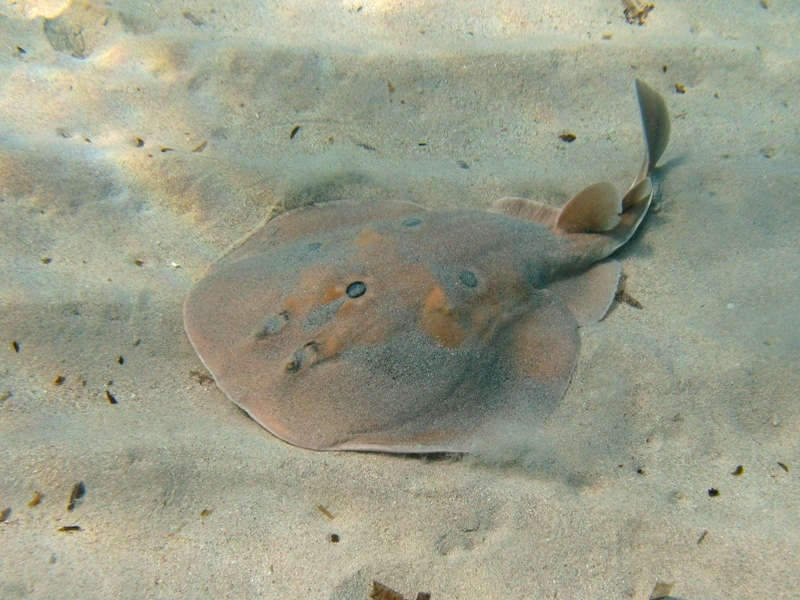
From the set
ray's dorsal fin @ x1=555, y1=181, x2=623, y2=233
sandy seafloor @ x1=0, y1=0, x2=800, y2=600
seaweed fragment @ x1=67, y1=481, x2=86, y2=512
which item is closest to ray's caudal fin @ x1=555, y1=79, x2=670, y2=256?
ray's dorsal fin @ x1=555, y1=181, x2=623, y2=233

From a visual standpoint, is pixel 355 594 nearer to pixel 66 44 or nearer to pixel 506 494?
pixel 506 494

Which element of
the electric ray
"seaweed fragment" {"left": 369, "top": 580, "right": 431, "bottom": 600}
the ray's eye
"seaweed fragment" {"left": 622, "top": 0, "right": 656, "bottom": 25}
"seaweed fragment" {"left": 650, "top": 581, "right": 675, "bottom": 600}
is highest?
"seaweed fragment" {"left": 622, "top": 0, "right": 656, "bottom": 25}

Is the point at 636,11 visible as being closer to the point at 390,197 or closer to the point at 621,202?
the point at 621,202

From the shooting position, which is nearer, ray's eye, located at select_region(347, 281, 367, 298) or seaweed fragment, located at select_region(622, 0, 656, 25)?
ray's eye, located at select_region(347, 281, 367, 298)

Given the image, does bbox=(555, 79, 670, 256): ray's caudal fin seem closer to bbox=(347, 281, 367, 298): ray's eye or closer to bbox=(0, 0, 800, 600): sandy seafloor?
bbox=(0, 0, 800, 600): sandy seafloor

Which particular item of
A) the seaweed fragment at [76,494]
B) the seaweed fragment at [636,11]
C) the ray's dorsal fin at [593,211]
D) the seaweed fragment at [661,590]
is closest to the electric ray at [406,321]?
the ray's dorsal fin at [593,211]

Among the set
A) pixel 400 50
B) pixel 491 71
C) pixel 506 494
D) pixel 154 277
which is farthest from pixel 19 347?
pixel 491 71

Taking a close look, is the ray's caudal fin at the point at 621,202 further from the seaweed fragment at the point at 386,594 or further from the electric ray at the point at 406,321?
the seaweed fragment at the point at 386,594
